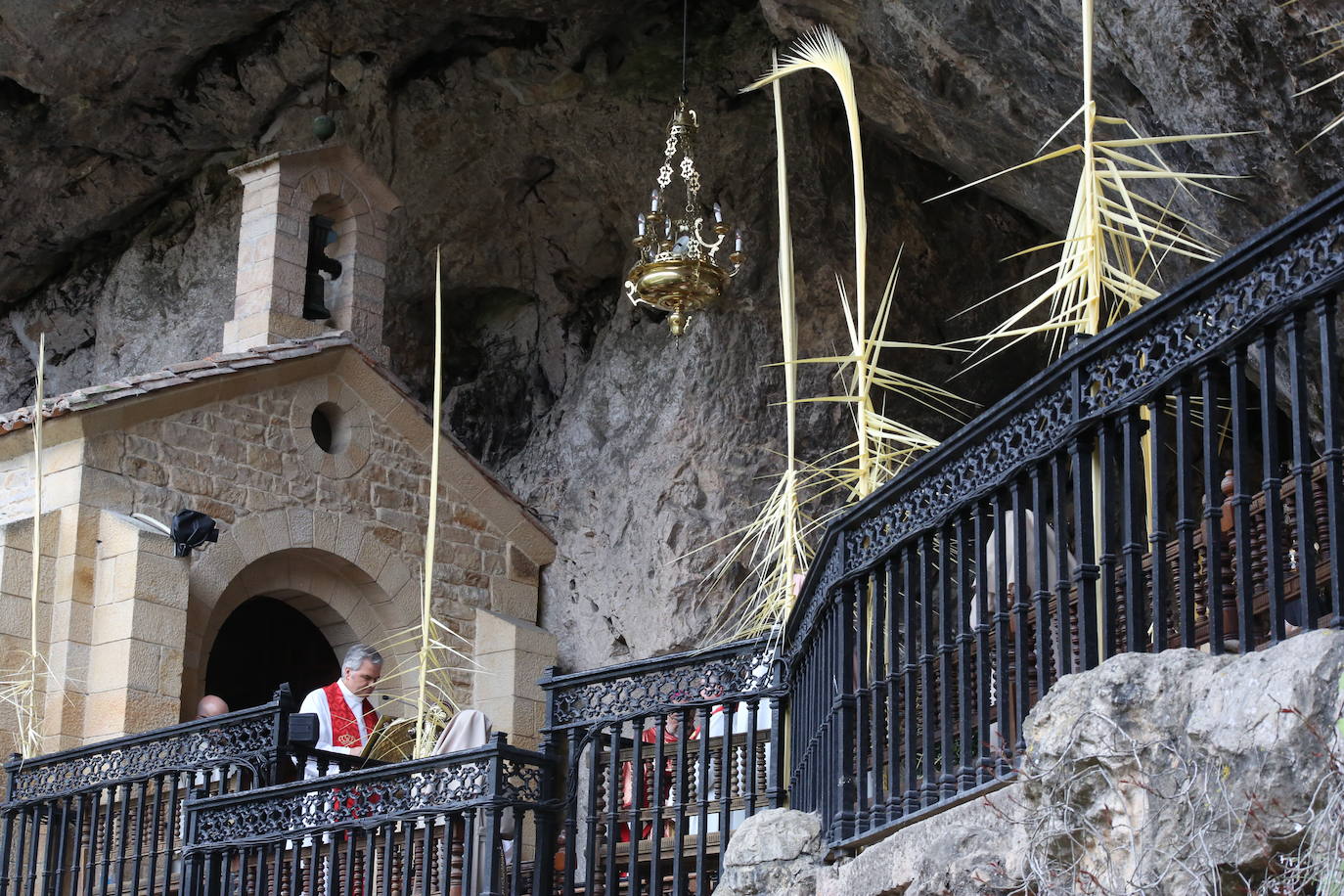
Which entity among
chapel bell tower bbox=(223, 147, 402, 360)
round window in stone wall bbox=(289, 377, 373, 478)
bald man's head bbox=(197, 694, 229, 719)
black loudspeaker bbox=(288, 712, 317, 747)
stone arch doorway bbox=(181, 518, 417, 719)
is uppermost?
chapel bell tower bbox=(223, 147, 402, 360)

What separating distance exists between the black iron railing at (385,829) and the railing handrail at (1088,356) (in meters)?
1.60

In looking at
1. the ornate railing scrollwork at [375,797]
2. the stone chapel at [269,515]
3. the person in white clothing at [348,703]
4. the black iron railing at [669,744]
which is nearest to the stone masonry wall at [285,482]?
the stone chapel at [269,515]

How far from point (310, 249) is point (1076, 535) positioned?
1012 cm

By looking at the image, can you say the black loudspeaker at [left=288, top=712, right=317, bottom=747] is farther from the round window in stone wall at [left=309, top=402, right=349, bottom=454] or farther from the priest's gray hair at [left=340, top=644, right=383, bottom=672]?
the round window in stone wall at [left=309, top=402, right=349, bottom=454]

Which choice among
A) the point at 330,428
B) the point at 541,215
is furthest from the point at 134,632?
the point at 541,215

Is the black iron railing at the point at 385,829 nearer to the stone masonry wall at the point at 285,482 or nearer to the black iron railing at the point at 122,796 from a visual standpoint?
the black iron railing at the point at 122,796

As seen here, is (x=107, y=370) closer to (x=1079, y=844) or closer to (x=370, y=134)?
(x=370, y=134)

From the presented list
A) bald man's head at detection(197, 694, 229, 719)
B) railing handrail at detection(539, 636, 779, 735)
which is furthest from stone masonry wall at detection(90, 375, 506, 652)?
railing handrail at detection(539, 636, 779, 735)

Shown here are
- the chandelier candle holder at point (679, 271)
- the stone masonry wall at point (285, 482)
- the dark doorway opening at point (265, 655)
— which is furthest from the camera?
the dark doorway opening at point (265, 655)

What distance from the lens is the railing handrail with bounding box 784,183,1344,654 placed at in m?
3.70

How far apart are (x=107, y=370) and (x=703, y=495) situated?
6.34 meters

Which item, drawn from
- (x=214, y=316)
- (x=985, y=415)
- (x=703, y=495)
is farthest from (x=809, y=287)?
(x=985, y=415)

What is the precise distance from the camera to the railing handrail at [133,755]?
860 centimetres

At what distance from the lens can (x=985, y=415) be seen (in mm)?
4695
